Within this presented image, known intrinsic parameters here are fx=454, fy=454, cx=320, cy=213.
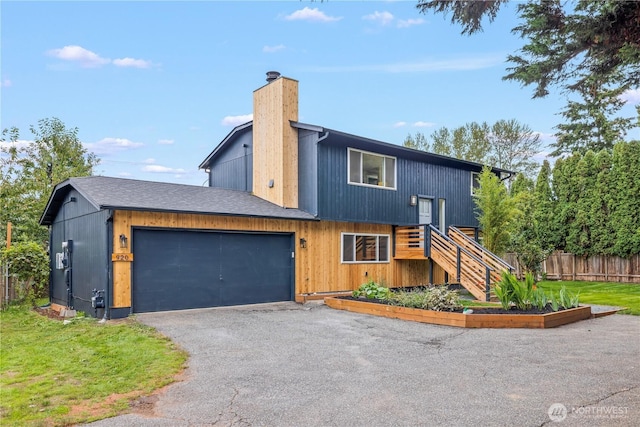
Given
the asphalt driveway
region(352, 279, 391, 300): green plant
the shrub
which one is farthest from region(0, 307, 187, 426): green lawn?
the shrub

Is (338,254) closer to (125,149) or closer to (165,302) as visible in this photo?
(165,302)

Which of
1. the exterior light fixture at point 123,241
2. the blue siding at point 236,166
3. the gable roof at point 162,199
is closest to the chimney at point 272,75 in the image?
the blue siding at point 236,166

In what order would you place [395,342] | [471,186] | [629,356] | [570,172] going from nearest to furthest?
[629,356]
[395,342]
[471,186]
[570,172]

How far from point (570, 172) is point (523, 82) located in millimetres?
17127

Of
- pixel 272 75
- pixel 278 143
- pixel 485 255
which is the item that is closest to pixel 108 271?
pixel 278 143

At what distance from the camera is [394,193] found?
562 inches

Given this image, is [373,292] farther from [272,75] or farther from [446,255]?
[272,75]

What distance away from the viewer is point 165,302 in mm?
9750

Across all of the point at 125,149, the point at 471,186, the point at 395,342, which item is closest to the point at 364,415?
the point at 395,342

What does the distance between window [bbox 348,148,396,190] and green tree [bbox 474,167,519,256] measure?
123 inches

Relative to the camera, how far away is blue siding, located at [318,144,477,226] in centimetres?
1257

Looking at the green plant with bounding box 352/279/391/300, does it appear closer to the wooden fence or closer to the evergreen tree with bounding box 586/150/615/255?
the wooden fence

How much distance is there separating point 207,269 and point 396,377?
21.2 ft

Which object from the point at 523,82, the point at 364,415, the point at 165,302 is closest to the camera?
the point at 364,415
